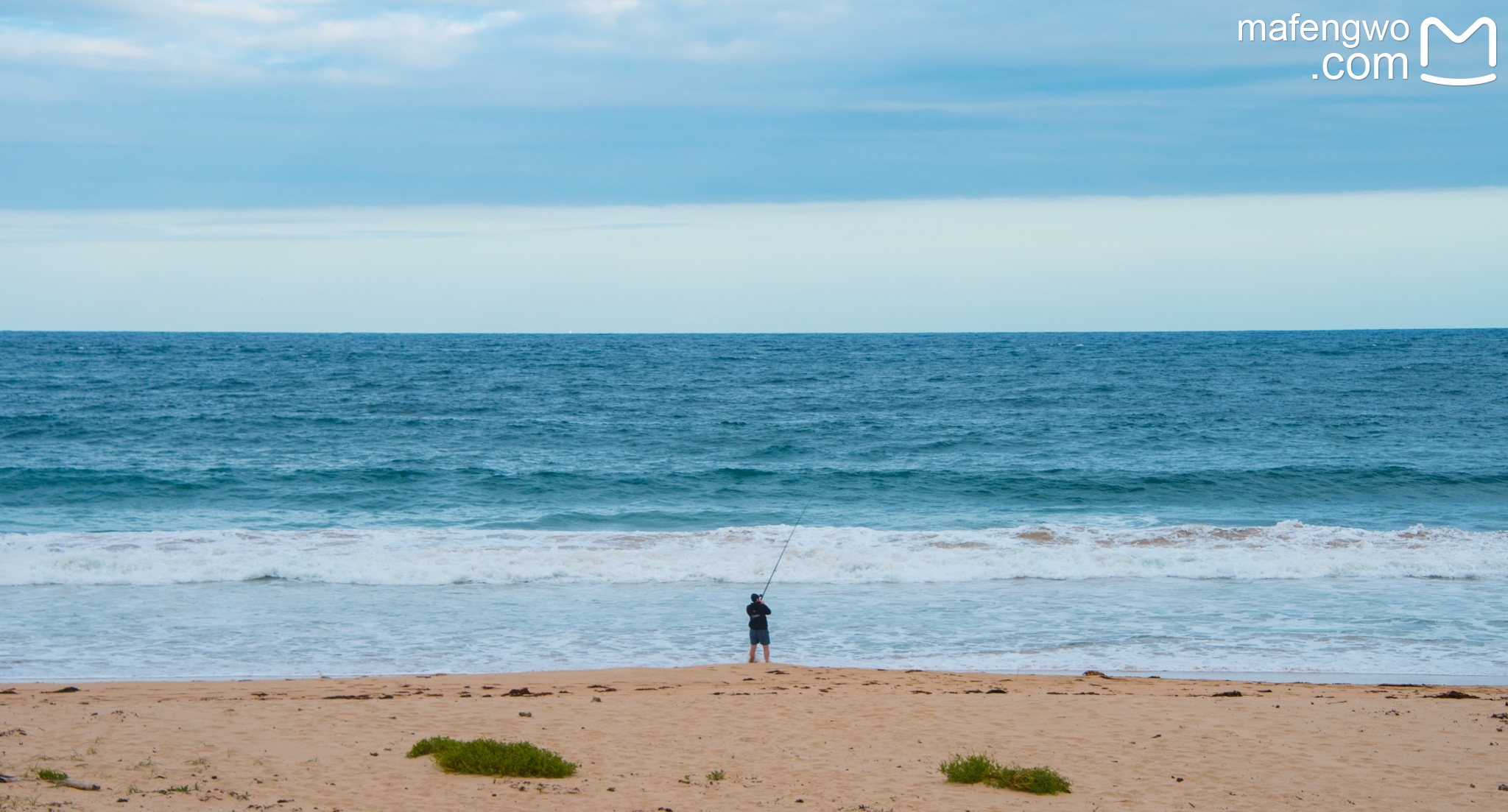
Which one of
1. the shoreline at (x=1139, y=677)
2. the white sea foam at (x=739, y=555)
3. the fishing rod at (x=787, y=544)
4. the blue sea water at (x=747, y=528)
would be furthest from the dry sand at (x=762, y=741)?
the white sea foam at (x=739, y=555)

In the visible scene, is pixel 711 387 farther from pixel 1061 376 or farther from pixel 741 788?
pixel 741 788

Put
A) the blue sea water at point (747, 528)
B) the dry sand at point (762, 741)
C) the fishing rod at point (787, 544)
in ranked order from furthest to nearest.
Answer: the fishing rod at point (787, 544) < the blue sea water at point (747, 528) < the dry sand at point (762, 741)

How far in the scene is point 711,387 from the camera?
2002 inches

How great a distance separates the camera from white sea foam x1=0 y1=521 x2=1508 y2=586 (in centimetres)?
1762

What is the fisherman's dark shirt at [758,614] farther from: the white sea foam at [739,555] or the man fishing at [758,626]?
the white sea foam at [739,555]

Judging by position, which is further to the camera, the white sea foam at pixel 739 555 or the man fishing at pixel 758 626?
the white sea foam at pixel 739 555

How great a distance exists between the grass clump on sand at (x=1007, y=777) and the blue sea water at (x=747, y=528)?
5.00 m

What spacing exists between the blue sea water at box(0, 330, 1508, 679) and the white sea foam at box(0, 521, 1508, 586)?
82 millimetres

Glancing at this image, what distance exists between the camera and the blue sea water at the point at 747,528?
45.2 ft

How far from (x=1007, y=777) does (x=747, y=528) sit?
1384 cm

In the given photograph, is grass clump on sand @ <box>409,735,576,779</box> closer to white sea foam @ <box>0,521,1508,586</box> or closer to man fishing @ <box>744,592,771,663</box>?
man fishing @ <box>744,592,771,663</box>

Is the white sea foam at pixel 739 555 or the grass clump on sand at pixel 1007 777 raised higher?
the grass clump on sand at pixel 1007 777

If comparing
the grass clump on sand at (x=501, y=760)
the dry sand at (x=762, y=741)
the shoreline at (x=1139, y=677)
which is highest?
the grass clump on sand at (x=501, y=760)

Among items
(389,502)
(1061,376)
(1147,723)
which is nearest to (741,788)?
(1147,723)
